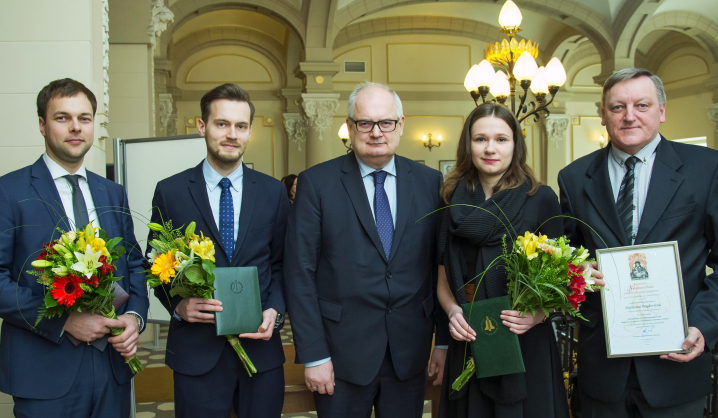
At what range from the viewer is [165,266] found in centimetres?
183

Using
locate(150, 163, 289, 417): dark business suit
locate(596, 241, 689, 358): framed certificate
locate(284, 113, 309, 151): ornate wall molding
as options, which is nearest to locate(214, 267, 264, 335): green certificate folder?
locate(150, 163, 289, 417): dark business suit

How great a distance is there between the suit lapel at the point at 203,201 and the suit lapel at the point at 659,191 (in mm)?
1572

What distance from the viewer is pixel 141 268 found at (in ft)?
7.48

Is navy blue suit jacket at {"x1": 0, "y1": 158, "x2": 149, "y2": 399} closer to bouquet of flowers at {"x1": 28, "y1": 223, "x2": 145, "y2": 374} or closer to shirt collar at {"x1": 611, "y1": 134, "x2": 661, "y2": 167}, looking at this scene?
bouquet of flowers at {"x1": 28, "y1": 223, "x2": 145, "y2": 374}

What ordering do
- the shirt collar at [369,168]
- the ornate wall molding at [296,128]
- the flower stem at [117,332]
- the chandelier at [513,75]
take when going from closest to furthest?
the flower stem at [117,332], the shirt collar at [369,168], the chandelier at [513,75], the ornate wall molding at [296,128]

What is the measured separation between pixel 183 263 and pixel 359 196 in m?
0.73

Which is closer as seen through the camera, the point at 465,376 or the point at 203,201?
the point at 465,376

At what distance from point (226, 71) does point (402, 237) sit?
11.5m

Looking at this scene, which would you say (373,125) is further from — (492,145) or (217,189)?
(217,189)

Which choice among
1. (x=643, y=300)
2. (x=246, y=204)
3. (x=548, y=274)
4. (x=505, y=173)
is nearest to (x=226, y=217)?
(x=246, y=204)

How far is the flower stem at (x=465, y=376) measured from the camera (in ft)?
6.41

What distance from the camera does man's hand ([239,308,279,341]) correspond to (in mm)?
2036

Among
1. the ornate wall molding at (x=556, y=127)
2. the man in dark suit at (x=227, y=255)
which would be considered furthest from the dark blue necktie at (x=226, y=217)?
the ornate wall molding at (x=556, y=127)

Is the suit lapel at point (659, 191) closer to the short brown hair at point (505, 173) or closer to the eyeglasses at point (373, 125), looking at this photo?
the short brown hair at point (505, 173)
